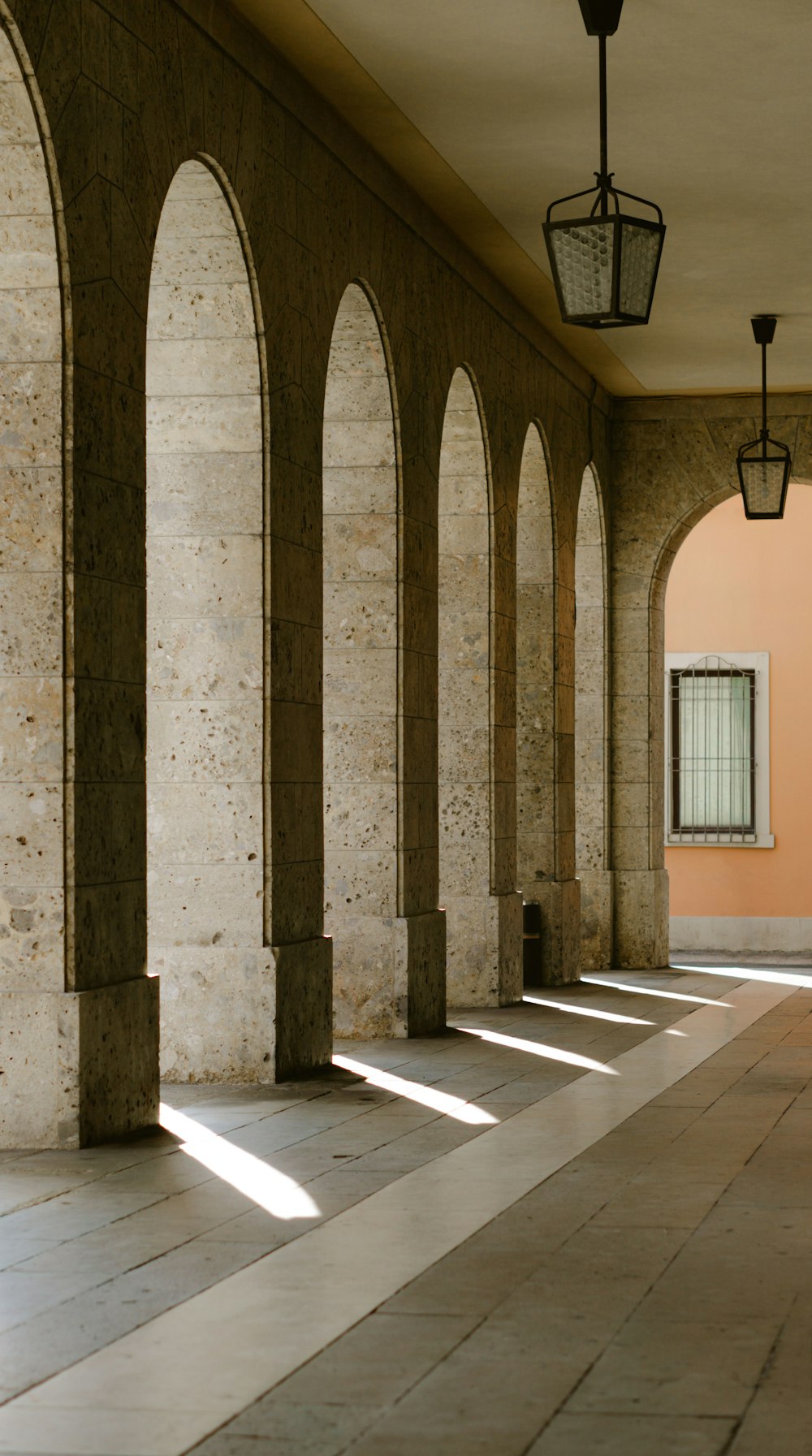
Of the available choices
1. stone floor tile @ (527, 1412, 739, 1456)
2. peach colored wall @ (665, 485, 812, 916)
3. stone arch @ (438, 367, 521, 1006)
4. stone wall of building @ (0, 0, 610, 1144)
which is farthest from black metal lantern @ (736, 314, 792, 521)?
stone floor tile @ (527, 1412, 739, 1456)

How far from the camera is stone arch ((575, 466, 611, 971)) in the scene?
15312 millimetres

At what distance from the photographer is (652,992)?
1301 centimetres

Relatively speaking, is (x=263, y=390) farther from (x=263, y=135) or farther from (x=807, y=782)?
(x=807, y=782)

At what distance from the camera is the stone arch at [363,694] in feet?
31.7

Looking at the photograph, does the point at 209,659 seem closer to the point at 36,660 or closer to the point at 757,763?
the point at 36,660

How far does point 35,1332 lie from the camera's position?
164 inches

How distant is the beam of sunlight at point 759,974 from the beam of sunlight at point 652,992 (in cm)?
104

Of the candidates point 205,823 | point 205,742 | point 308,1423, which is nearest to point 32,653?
point 205,742

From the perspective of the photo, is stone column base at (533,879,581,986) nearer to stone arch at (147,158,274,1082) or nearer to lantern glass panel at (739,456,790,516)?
lantern glass panel at (739,456,790,516)

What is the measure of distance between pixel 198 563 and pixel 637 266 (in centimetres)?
241

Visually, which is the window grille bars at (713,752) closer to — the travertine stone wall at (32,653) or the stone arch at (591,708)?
the stone arch at (591,708)

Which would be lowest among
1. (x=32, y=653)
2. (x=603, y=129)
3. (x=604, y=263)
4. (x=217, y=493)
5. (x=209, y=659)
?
(x=32, y=653)

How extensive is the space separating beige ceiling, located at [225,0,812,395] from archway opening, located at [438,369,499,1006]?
4.51 ft

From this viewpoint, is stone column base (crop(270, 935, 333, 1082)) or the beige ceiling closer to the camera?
the beige ceiling
